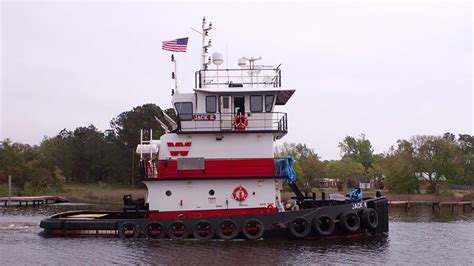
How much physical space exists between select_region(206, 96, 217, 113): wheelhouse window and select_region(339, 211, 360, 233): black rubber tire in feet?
18.6

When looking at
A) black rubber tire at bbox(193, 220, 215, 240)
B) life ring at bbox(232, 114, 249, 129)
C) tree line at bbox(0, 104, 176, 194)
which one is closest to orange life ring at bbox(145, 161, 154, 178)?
black rubber tire at bbox(193, 220, 215, 240)

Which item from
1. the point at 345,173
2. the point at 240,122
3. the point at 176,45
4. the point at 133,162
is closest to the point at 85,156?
the point at 133,162

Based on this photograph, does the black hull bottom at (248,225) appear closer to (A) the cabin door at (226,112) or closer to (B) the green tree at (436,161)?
(A) the cabin door at (226,112)

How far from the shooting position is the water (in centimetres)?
1594

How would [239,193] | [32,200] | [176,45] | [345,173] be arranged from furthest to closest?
1. [345,173]
2. [32,200]
3. [176,45]
4. [239,193]

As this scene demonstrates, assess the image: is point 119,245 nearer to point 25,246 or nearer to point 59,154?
point 25,246

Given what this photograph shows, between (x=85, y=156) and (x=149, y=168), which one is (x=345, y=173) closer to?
(x=85, y=156)

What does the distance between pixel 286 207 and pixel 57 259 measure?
26.2 ft

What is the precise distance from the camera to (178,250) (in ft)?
55.9

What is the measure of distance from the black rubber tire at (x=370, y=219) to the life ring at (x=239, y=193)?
13.4 ft

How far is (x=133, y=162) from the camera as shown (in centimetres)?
4500

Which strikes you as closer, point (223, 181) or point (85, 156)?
point (223, 181)

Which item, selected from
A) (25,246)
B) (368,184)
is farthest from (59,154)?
(25,246)

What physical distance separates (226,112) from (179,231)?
4343 millimetres
